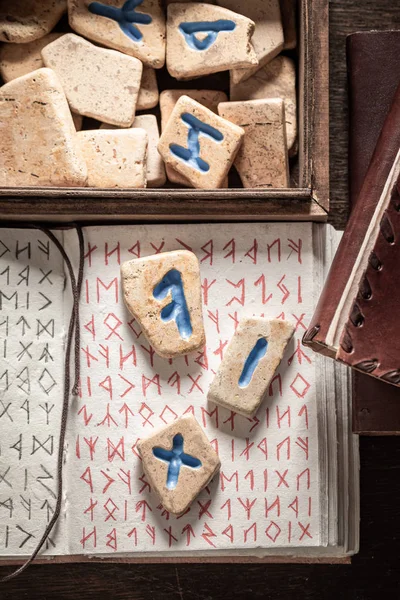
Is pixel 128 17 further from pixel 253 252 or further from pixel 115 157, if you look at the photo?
pixel 253 252

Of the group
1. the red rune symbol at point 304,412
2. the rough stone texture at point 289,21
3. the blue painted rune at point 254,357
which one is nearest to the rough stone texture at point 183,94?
the rough stone texture at point 289,21

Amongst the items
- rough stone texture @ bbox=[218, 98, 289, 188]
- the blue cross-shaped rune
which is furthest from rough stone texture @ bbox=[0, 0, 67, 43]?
the blue cross-shaped rune

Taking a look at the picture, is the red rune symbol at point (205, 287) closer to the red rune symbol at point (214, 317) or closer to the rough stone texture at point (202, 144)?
the red rune symbol at point (214, 317)

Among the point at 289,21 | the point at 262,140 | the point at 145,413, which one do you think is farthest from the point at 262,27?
the point at 145,413

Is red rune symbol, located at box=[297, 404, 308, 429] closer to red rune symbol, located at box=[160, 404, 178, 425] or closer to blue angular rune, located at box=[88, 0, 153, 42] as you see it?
red rune symbol, located at box=[160, 404, 178, 425]

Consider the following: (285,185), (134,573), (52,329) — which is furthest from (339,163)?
(134,573)
